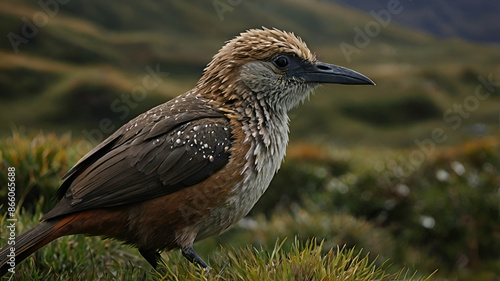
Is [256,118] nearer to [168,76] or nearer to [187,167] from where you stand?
[187,167]

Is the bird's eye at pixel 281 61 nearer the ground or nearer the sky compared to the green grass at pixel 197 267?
nearer the sky

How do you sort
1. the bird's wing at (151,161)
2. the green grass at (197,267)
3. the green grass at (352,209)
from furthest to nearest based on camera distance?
1. the green grass at (352,209)
2. the bird's wing at (151,161)
3. the green grass at (197,267)

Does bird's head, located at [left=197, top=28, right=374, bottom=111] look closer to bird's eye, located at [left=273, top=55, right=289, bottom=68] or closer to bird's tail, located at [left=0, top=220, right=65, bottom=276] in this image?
bird's eye, located at [left=273, top=55, right=289, bottom=68]

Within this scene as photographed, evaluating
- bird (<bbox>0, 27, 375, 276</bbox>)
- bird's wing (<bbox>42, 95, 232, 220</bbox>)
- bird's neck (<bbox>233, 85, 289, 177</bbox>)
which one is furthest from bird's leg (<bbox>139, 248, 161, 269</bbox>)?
bird's neck (<bbox>233, 85, 289, 177</bbox>)

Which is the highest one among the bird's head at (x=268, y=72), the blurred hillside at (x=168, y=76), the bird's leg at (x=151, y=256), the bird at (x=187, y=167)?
the blurred hillside at (x=168, y=76)

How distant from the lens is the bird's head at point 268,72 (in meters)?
4.11

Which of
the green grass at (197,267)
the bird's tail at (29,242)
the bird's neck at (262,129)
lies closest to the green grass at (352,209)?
the green grass at (197,267)

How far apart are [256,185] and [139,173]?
0.83 metres

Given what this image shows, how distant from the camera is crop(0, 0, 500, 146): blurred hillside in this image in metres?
21.7

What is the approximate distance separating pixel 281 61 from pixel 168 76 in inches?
1190

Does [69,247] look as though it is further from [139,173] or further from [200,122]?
[200,122]

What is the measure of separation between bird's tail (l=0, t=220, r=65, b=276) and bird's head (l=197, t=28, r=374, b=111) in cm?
157

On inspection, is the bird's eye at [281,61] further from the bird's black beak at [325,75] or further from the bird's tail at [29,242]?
the bird's tail at [29,242]
